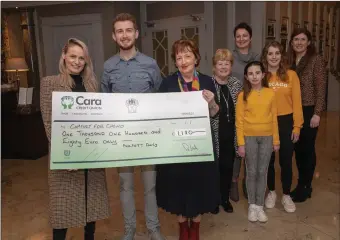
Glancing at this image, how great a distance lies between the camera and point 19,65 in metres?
5.44

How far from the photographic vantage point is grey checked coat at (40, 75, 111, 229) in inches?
65.9

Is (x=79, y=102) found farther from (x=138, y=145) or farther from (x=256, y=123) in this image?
(x=256, y=123)

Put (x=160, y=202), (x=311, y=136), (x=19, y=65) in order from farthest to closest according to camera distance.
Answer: (x=19, y=65) → (x=311, y=136) → (x=160, y=202)

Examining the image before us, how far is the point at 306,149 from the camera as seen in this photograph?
102 inches

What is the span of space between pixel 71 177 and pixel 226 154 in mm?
1130

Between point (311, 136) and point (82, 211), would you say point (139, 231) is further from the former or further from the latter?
point (311, 136)

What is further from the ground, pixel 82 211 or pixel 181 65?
pixel 181 65

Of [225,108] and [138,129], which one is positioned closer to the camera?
[138,129]

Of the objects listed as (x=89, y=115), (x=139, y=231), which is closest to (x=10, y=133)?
(x=139, y=231)

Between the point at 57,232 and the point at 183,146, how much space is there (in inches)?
31.5

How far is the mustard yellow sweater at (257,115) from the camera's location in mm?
2145

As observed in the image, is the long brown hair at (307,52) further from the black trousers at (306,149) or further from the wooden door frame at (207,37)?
the wooden door frame at (207,37)

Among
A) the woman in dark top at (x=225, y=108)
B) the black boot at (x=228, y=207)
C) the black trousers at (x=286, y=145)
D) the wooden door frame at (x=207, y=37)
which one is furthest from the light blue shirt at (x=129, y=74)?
the wooden door frame at (x=207, y=37)

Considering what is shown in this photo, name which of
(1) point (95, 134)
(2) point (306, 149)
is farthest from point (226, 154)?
(1) point (95, 134)
